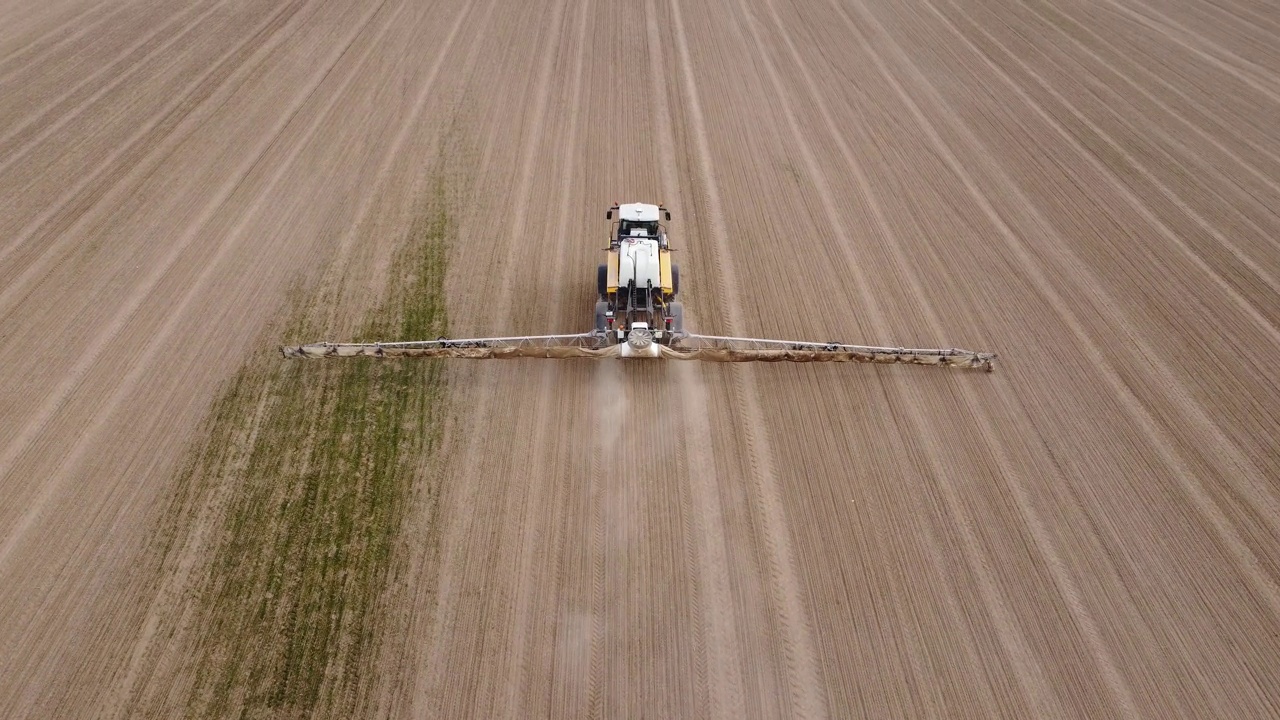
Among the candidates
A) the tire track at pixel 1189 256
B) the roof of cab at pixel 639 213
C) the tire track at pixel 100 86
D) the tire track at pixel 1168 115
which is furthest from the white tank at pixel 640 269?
the tire track at pixel 100 86

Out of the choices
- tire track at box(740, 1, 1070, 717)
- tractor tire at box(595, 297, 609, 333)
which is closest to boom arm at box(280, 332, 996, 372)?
tractor tire at box(595, 297, 609, 333)

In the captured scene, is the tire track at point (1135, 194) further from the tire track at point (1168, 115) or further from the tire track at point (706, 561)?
the tire track at point (706, 561)

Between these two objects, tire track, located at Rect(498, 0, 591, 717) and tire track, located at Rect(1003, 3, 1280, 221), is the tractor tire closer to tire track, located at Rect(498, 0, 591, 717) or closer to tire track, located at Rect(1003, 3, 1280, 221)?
tire track, located at Rect(498, 0, 591, 717)

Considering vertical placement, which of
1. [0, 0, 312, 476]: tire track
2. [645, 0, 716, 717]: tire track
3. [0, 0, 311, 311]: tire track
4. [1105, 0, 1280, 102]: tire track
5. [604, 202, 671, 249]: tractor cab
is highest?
[1105, 0, 1280, 102]: tire track

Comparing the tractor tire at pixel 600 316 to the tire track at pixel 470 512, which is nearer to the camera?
the tire track at pixel 470 512

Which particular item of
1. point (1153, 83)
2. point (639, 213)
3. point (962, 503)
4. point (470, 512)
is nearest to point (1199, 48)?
point (1153, 83)

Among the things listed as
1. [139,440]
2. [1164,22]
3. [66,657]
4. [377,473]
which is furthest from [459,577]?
[1164,22]
